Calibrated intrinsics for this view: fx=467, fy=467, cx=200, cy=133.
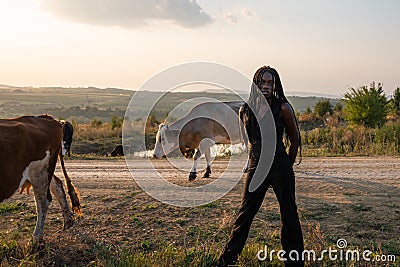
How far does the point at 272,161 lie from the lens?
5.69m

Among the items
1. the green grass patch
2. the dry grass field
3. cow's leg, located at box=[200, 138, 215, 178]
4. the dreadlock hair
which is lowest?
the green grass patch

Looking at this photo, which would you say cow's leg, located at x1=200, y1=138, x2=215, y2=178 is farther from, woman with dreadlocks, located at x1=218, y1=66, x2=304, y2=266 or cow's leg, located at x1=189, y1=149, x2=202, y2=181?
woman with dreadlocks, located at x1=218, y1=66, x2=304, y2=266

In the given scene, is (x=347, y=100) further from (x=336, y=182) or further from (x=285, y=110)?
(x=285, y=110)

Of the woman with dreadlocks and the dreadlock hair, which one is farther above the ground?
the dreadlock hair

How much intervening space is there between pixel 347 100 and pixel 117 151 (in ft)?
47.0

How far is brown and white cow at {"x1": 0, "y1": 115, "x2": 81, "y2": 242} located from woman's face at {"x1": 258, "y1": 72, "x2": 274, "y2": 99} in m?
3.45

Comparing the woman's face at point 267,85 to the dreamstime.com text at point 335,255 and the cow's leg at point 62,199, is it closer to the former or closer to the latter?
the dreamstime.com text at point 335,255

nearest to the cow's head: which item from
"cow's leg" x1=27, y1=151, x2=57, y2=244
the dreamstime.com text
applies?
"cow's leg" x1=27, y1=151, x2=57, y2=244

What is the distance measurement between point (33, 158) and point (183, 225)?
110 inches

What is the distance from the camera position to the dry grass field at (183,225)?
6395 millimetres

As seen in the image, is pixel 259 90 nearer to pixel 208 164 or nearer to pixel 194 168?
pixel 194 168

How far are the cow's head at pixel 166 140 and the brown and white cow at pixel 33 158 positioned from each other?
5.68m

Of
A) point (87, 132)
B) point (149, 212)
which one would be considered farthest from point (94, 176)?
point (87, 132)

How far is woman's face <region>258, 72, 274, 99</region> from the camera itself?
18.7 ft
